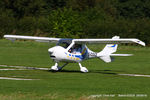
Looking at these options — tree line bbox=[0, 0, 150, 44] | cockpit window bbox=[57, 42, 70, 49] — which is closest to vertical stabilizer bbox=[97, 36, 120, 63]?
cockpit window bbox=[57, 42, 70, 49]

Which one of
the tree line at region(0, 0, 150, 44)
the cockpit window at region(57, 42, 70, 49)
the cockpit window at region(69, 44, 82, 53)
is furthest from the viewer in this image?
the tree line at region(0, 0, 150, 44)

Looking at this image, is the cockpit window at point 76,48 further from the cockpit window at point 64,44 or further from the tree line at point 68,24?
the tree line at point 68,24

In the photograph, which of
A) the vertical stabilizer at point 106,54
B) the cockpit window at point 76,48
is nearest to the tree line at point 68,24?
the vertical stabilizer at point 106,54

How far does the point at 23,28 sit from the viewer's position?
57656 mm

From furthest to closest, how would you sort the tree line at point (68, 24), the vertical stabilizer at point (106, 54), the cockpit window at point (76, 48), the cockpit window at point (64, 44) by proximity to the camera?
the tree line at point (68, 24)
the vertical stabilizer at point (106, 54)
the cockpit window at point (64, 44)
the cockpit window at point (76, 48)

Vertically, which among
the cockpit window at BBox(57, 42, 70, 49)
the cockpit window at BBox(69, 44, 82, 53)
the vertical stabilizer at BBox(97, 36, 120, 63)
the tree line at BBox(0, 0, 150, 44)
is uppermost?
the cockpit window at BBox(57, 42, 70, 49)

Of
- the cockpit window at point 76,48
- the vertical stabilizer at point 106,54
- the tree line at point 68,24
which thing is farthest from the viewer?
the tree line at point 68,24

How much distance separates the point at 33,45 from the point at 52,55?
2596 cm

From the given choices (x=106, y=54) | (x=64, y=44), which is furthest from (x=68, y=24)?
(x=64, y=44)

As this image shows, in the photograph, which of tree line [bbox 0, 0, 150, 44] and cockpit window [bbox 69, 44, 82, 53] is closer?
cockpit window [bbox 69, 44, 82, 53]

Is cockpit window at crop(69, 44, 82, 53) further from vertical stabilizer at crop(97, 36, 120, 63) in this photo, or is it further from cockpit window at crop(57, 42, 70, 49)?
vertical stabilizer at crop(97, 36, 120, 63)

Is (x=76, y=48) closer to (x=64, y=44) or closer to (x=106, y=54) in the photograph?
(x=64, y=44)

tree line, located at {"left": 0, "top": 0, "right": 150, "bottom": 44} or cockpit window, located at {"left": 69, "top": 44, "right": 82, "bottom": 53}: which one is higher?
cockpit window, located at {"left": 69, "top": 44, "right": 82, "bottom": 53}

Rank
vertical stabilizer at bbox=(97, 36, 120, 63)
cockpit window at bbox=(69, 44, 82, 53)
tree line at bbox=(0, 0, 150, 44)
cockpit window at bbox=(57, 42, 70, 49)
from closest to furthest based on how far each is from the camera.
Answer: cockpit window at bbox=(69, 44, 82, 53) → cockpit window at bbox=(57, 42, 70, 49) → vertical stabilizer at bbox=(97, 36, 120, 63) → tree line at bbox=(0, 0, 150, 44)
